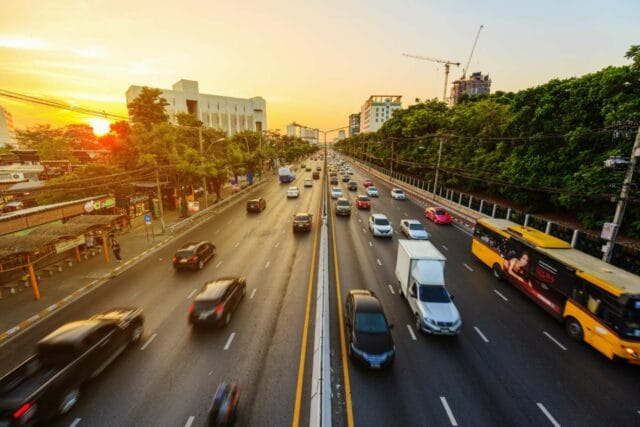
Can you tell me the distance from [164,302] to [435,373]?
45.1 ft

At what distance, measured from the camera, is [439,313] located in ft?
39.2

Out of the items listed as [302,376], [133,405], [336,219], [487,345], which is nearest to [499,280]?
[487,345]

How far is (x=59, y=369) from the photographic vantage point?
8.36 m

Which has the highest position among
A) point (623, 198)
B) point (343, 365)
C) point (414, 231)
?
point (623, 198)

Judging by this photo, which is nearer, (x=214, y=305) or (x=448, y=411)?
(x=448, y=411)

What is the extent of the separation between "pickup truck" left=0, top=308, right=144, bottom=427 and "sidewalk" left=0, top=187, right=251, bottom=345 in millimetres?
6162

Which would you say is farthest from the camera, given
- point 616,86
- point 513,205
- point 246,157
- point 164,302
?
point 246,157

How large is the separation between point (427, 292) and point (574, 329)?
649cm

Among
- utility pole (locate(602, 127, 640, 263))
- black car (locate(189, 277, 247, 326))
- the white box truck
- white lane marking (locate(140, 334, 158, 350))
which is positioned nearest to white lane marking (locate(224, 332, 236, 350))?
black car (locate(189, 277, 247, 326))

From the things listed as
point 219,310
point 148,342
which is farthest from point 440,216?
point 148,342

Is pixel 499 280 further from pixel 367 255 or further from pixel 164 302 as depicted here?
pixel 164 302

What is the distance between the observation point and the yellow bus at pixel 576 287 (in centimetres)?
991

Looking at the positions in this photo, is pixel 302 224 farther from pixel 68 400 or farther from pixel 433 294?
pixel 68 400

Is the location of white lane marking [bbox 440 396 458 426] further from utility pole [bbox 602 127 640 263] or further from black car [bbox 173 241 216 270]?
black car [bbox 173 241 216 270]
